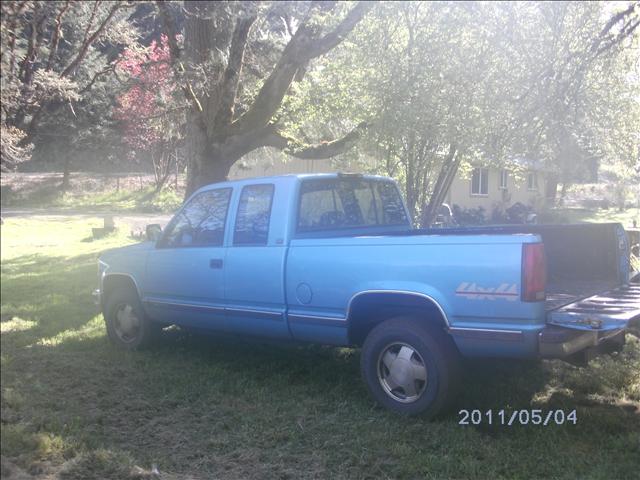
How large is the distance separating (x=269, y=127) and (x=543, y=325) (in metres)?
7.43

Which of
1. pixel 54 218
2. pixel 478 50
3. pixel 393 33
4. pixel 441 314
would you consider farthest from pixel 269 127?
pixel 54 218

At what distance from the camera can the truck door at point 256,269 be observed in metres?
5.62

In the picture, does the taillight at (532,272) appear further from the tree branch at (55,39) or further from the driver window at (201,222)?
the tree branch at (55,39)

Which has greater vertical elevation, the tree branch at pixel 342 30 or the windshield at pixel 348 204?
the tree branch at pixel 342 30

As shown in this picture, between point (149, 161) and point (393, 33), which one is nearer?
point (393, 33)

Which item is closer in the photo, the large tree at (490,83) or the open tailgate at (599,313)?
the open tailgate at (599,313)

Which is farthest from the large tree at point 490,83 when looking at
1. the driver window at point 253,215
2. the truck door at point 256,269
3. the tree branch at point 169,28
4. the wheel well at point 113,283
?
the wheel well at point 113,283

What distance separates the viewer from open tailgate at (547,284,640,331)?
4289 millimetres

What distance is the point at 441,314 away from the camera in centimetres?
472

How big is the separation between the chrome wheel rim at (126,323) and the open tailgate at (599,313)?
14.6 feet

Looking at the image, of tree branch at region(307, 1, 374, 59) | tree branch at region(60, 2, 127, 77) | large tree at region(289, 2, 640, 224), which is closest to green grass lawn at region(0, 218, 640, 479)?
large tree at region(289, 2, 640, 224)

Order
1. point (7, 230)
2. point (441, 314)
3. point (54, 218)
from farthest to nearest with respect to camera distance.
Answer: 1. point (54, 218)
2. point (7, 230)
3. point (441, 314)

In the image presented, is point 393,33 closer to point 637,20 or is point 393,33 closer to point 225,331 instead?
point 637,20
